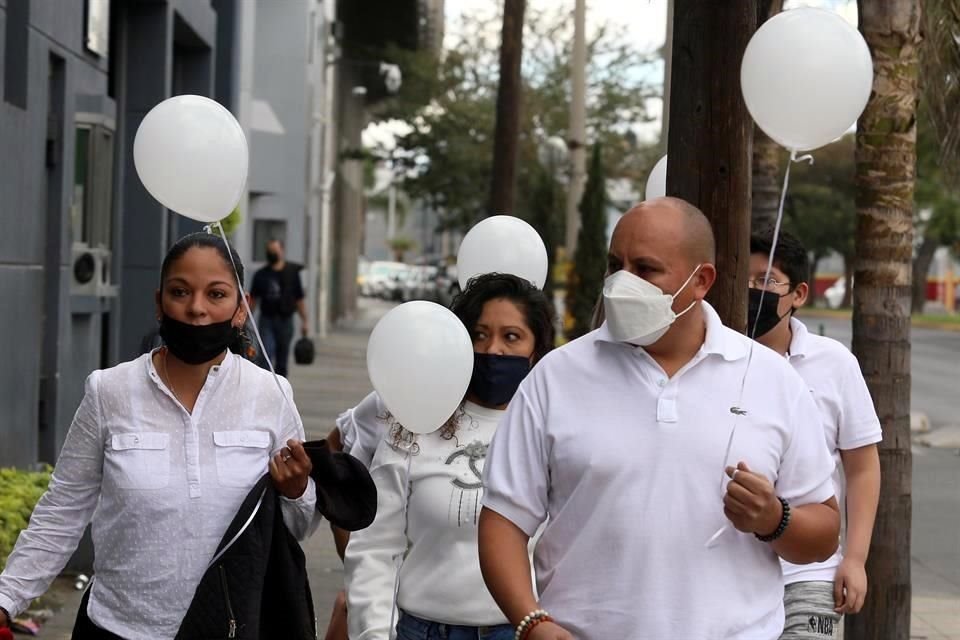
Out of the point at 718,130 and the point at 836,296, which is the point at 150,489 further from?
the point at 836,296

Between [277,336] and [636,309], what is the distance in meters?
16.1

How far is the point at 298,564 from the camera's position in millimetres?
3998

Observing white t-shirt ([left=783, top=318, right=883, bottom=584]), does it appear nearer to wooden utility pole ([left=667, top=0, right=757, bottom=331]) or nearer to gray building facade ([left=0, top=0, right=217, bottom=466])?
wooden utility pole ([left=667, top=0, right=757, bottom=331])

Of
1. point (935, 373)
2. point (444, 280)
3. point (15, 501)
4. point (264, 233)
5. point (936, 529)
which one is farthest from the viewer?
point (444, 280)

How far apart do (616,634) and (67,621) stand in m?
4.82

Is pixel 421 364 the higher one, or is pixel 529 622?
pixel 421 364

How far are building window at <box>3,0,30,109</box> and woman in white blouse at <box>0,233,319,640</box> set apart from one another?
5875 mm

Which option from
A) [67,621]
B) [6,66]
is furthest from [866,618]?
[6,66]

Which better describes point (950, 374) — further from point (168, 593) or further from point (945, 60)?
point (168, 593)

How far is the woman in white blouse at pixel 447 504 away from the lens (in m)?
4.17

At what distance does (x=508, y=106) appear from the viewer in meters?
20.7

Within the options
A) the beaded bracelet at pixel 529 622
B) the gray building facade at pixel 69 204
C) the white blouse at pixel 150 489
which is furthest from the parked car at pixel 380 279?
the beaded bracelet at pixel 529 622

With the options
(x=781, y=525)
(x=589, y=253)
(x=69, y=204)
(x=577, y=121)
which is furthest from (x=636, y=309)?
(x=589, y=253)

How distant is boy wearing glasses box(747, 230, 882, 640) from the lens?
473cm
